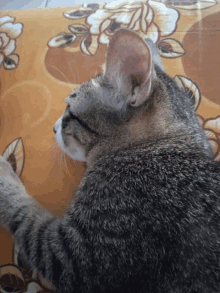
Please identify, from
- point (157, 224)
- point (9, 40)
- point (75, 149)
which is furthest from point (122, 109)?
point (9, 40)

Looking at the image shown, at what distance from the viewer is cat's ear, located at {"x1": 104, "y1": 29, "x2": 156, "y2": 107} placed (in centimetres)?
81

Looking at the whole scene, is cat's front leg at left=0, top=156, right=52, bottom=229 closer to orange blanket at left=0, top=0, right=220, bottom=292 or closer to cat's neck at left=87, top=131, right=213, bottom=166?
orange blanket at left=0, top=0, right=220, bottom=292

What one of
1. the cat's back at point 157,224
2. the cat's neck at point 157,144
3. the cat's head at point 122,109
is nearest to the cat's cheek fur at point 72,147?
the cat's head at point 122,109

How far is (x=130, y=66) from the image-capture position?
34.0 inches

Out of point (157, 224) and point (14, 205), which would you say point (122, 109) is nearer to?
point (157, 224)

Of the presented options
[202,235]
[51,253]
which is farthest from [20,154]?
[202,235]

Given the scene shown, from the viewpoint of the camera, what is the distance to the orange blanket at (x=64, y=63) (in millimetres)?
1352

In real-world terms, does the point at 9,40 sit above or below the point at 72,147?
above

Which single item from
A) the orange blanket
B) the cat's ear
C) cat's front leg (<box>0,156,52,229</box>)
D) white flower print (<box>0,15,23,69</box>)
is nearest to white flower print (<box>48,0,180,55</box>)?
the orange blanket

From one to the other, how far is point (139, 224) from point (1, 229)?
2.30 ft

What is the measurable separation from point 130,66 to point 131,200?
1.55 ft

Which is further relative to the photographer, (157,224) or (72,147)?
(72,147)

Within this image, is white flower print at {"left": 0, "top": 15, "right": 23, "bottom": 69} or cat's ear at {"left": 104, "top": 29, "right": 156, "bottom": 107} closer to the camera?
cat's ear at {"left": 104, "top": 29, "right": 156, "bottom": 107}

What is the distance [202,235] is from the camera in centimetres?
85
